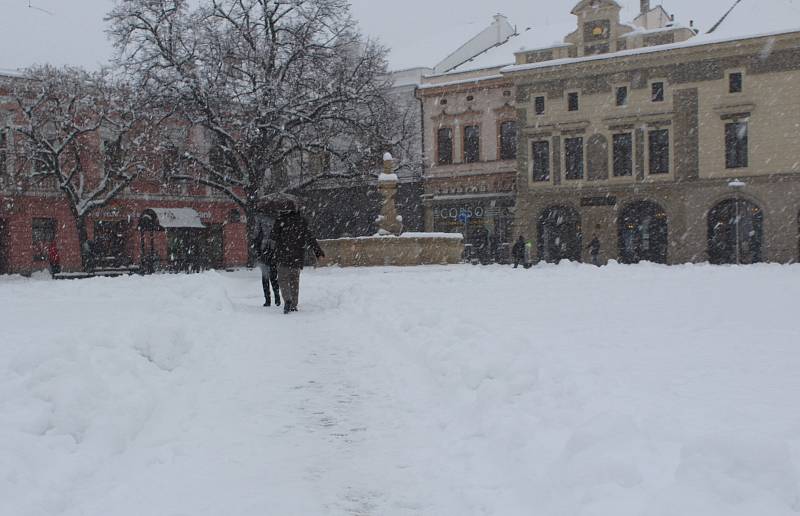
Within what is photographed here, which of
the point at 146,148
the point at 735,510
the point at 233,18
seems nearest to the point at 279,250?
the point at 735,510

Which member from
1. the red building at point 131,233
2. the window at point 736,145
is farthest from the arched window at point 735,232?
the red building at point 131,233

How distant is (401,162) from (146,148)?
39.6 feet

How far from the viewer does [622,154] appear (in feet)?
119

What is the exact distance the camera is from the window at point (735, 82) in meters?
33.8

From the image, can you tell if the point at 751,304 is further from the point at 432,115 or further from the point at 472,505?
the point at 432,115

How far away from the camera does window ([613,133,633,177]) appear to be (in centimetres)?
3622

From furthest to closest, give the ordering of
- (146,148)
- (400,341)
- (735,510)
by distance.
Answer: (146,148), (400,341), (735,510)

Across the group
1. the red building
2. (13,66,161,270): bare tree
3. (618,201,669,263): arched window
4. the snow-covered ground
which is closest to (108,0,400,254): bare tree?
(13,66,161,270): bare tree

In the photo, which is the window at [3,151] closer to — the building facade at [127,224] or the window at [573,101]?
the building facade at [127,224]

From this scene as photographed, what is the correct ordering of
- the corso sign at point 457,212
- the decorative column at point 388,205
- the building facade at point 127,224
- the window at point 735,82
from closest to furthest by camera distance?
1. the decorative column at point 388,205
2. the window at point 735,82
3. the building facade at point 127,224
4. the corso sign at point 457,212

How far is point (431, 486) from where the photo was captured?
4.27 metres

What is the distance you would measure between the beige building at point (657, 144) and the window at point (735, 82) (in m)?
0.05

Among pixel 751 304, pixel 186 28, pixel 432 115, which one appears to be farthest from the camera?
pixel 432 115

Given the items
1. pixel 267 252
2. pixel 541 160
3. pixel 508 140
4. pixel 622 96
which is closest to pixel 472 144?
pixel 508 140
